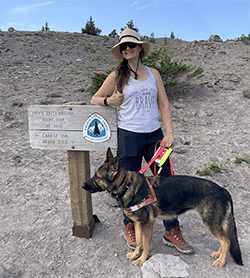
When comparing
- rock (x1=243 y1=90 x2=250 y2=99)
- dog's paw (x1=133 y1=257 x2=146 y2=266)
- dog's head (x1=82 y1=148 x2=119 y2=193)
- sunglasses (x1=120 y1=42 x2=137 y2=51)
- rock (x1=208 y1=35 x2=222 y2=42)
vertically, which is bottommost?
dog's paw (x1=133 y1=257 x2=146 y2=266)

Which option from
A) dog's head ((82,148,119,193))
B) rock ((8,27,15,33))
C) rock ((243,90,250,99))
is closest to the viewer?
dog's head ((82,148,119,193))

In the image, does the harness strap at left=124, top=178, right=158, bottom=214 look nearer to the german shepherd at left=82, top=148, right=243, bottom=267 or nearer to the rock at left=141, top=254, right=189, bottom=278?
the german shepherd at left=82, top=148, right=243, bottom=267

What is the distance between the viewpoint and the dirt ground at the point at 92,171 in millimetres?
3242

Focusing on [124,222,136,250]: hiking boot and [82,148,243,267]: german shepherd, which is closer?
[82,148,243,267]: german shepherd

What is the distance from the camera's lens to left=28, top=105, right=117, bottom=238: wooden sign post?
3152mm

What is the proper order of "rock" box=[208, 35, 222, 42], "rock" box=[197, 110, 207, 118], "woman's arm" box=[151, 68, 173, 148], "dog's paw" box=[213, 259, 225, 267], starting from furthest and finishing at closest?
"rock" box=[208, 35, 222, 42]
"rock" box=[197, 110, 207, 118]
"woman's arm" box=[151, 68, 173, 148]
"dog's paw" box=[213, 259, 225, 267]

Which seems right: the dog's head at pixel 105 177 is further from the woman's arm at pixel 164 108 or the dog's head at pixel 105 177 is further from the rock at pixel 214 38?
the rock at pixel 214 38

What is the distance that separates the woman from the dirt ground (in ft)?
2.99

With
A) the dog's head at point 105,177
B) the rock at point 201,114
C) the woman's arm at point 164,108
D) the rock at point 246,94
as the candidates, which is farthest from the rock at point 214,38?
the dog's head at point 105,177

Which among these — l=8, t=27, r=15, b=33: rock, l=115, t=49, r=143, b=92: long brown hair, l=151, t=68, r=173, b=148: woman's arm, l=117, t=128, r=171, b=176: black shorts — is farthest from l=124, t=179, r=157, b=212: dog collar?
l=8, t=27, r=15, b=33: rock

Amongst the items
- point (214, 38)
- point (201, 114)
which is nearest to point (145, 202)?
point (201, 114)

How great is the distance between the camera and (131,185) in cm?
278

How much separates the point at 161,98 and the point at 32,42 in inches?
875

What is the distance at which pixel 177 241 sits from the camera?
3307mm
